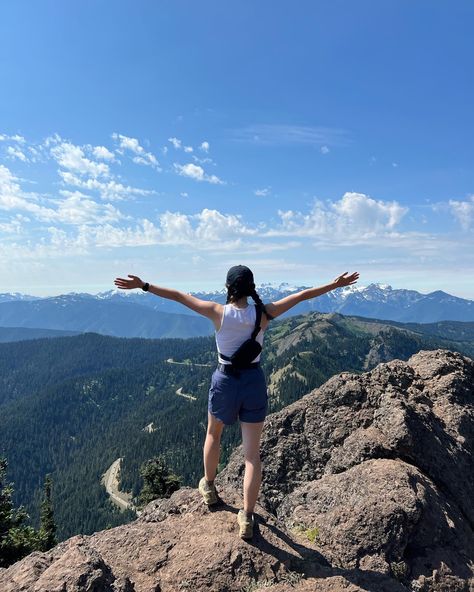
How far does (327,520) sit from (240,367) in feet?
14.7

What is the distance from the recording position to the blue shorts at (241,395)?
8.53 meters

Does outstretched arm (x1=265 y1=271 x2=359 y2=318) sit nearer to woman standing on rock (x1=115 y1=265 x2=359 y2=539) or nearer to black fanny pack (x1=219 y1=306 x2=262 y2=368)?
woman standing on rock (x1=115 y1=265 x2=359 y2=539)

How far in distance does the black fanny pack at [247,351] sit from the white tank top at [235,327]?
2.6 inches

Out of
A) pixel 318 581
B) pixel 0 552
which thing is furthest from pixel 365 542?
pixel 0 552

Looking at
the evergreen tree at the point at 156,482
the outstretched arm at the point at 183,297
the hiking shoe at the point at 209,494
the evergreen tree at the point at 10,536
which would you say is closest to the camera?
the outstretched arm at the point at 183,297

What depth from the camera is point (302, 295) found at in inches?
352

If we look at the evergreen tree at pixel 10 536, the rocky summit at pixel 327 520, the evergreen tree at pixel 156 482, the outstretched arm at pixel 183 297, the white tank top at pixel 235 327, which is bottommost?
the evergreen tree at pixel 156 482

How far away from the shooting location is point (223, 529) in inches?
347

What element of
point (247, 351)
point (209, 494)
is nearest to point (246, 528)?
point (209, 494)

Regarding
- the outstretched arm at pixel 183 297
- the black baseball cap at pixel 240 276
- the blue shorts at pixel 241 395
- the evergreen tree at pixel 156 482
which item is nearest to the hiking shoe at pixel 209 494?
the blue shorts at pixel 241 395

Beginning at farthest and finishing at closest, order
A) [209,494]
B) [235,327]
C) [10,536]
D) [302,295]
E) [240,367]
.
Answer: [10,536] < [209,494] < [302,295] < [240,367] < [235,327]

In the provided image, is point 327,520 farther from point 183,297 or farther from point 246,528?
point 183,297

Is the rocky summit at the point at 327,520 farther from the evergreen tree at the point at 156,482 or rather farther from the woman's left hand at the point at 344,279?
the evergreen tree at the point at 156,482

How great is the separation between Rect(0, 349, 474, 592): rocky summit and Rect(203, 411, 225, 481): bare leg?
97cm
